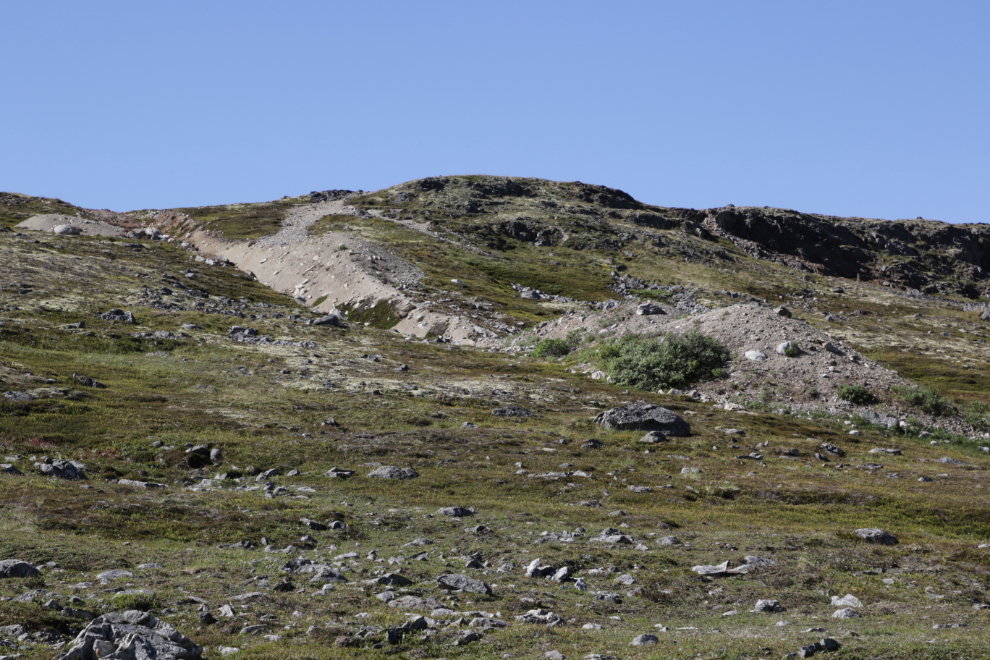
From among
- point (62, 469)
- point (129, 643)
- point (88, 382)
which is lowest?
point (62, 469)

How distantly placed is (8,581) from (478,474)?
22.4m

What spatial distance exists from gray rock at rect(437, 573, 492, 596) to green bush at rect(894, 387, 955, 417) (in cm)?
5041

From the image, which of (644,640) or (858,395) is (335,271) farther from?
(644,640)

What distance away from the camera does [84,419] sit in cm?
A: 4097

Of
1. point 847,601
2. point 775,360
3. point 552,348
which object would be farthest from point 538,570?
point 552,348

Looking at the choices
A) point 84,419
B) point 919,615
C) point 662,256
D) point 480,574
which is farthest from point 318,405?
point 662,256

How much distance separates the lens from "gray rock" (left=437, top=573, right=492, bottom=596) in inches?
747

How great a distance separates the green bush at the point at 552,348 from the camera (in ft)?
269

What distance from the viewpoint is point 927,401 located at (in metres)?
58.2

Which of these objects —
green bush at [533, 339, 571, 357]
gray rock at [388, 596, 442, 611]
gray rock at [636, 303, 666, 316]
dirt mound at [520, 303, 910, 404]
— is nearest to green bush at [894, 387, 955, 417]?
dirt mound at [520, 303, 910, 404]

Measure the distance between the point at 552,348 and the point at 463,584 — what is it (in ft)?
210

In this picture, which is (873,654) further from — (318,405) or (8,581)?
(318,405)

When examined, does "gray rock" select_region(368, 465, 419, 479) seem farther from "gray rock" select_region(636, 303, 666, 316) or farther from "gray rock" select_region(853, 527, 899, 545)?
"gray rock" select_region(636, 303, 666, 316)

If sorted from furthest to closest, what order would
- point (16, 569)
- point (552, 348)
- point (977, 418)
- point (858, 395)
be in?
point (552, 348)
point (858, 395)
point (977, 418)
point (16, 569)
